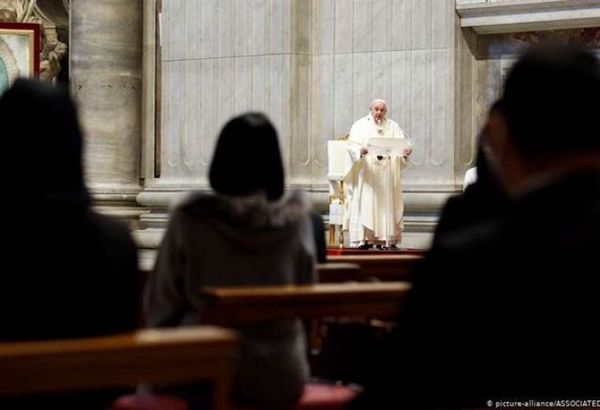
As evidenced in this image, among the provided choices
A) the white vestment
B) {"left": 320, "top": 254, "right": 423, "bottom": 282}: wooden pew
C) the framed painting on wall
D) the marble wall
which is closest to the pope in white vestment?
the white vestment

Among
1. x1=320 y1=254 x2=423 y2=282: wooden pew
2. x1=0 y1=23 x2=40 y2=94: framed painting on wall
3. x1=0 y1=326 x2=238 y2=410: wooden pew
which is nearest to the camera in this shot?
x1=0 y1=326 x2=238 y2=410: wooden pew

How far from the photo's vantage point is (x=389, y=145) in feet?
42.9

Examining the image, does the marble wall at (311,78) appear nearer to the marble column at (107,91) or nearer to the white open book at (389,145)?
the white open book at (389,145)

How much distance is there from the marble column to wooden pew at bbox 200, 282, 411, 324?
11.8 meters

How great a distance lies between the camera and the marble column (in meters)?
15.6

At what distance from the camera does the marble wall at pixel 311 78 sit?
1348 centimetres

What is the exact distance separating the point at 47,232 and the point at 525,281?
1338 millimetres

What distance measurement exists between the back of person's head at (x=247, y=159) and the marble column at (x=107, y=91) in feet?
38.5

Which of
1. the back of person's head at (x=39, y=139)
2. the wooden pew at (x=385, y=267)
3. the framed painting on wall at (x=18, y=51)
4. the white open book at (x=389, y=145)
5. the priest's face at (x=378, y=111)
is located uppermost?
the framed painting on wall at (x=18, y=51)

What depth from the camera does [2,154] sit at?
2996mm

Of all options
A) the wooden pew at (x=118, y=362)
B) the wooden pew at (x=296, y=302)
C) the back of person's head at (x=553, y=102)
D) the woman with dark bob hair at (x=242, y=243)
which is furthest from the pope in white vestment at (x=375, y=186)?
the back of person's head at (x=553, y=102)

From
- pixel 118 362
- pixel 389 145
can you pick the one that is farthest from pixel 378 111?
pixel 118 362

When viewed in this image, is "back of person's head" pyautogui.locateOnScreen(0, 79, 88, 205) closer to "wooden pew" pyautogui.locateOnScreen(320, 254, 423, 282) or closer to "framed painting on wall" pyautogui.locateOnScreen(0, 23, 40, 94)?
"wooden pew" pyautogui.locateOnScreen(320, 254, 423, 282)

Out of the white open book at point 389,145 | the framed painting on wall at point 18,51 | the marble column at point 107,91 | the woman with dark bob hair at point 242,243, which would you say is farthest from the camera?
the framed painting on wall at point 18,51
